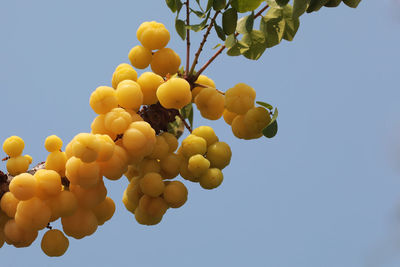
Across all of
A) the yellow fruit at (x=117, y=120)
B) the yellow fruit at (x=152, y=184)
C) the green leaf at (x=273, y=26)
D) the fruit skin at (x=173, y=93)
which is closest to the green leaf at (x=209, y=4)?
the green leaf at (x=273, y=26)

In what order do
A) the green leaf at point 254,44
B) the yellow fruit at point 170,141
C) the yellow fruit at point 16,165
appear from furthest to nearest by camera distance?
the green leaf at point 254,44, the yellow fruit at point 170,141, the yellow fruit at point 16,165

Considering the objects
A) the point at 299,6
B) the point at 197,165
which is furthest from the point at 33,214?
the point at 299,6

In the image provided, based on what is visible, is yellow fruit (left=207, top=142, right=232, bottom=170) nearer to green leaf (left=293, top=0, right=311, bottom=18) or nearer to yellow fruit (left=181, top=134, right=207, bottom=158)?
yellow fruit (left=181, top=134, right=207, bottom=158)

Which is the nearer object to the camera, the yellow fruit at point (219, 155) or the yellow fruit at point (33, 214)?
the yellow fruit at point (33, 214)

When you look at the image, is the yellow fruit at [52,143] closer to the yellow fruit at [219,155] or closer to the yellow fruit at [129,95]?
the yellow fruit at [129,95]

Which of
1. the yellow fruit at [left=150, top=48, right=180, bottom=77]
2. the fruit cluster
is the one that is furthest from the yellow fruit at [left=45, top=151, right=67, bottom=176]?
the yellow fruit at [left=150, top=48, right=180, bottom=77]

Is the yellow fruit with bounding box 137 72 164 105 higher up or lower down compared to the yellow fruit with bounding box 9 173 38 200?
higher up
